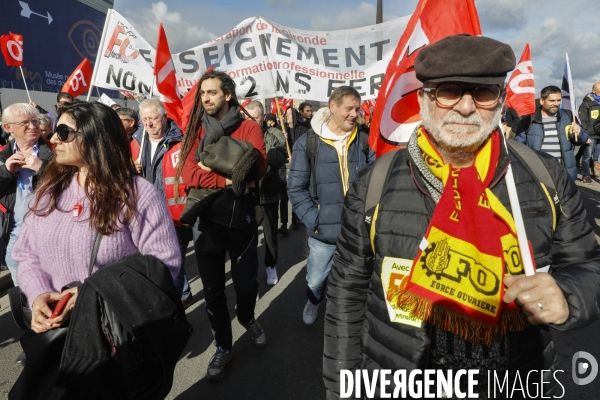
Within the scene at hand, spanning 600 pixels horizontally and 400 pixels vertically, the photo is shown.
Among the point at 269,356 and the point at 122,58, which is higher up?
the point at 122,58

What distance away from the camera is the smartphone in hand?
5.30ft

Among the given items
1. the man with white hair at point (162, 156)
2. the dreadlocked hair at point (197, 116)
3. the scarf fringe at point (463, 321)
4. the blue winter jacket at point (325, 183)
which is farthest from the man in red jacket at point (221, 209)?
the scarf fringe at point (463, 321)

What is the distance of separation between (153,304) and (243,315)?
1.55 metres

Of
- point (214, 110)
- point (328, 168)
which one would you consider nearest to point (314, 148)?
point (328, 168)

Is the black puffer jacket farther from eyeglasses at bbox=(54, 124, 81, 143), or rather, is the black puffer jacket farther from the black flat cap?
eyeglasses at bbox=(54, 124, 81, 143)

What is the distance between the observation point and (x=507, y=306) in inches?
48.4

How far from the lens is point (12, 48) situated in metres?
6.17

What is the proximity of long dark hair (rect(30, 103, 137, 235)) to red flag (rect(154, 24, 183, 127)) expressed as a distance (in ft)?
8.39

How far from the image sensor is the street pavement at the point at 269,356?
275 cm

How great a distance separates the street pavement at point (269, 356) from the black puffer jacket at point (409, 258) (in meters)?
1.43

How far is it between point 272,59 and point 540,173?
385 cm

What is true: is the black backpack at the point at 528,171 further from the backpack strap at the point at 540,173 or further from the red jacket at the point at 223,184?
the red jacket at the point at 223,184

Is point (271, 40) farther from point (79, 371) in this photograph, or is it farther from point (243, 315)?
point (79, 371)

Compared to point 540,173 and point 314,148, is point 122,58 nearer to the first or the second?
point 314,148
